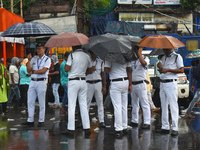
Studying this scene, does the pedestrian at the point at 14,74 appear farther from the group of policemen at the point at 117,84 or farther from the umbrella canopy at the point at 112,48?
the umbrella canopy at the point at 112,48

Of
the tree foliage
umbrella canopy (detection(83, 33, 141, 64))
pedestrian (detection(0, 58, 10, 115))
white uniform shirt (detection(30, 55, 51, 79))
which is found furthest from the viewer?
the tree foliage

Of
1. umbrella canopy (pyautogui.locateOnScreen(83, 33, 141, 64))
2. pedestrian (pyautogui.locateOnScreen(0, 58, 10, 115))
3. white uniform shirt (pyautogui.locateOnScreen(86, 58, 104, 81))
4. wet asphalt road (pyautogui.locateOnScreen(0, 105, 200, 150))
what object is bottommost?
wet asphalt road (pyautogui.locateOnScreen(0, 105, 200, 150))

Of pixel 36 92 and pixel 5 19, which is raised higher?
pixel 5 19

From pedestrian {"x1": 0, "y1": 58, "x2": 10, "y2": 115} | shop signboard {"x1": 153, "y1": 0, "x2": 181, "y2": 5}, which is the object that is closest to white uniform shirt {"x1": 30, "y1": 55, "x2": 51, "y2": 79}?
pedestrian {"x1": 0, "y1": 58, "x2": 10, "y2": 115}

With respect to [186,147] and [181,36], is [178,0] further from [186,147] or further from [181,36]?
[186,147]

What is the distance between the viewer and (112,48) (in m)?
7.98

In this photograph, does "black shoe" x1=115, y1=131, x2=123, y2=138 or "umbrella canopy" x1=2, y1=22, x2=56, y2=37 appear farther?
"umbrella canopy" x1=2, y1=22, x2=56, y2=37

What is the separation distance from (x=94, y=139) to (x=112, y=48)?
1.99 metres

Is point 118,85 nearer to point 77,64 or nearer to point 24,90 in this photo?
point 77,64

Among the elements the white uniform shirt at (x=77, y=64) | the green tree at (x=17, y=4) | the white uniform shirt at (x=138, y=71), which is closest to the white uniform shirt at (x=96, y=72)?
the white uniform shirt at (x=138, y=71)

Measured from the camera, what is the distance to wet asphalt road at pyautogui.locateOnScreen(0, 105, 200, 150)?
719cm

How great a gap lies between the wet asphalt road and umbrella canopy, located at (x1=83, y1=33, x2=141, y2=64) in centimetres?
174

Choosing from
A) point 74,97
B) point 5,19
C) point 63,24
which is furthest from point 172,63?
point 63,24

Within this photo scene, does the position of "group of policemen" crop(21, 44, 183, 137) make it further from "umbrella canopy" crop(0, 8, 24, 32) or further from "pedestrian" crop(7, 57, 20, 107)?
"umbrella canopy" crop(0, 8, 24, 32)
